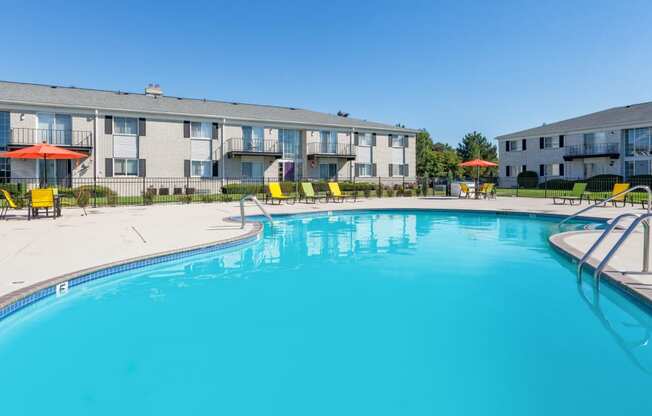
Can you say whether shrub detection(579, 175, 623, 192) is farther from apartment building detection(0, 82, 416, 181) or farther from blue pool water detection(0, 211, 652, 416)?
blue pool water detection(0, 211, 652, 416)

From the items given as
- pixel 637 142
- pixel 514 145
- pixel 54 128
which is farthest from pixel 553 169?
pixel 54 128

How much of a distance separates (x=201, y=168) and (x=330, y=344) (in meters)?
27.6

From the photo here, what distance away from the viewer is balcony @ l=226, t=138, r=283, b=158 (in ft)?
101

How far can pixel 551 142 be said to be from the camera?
4238cm

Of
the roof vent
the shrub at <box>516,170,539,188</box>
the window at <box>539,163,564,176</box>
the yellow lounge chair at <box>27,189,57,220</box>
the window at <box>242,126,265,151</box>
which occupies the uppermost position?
the roof vent

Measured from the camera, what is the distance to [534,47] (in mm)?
20219

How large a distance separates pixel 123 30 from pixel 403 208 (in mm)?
15955

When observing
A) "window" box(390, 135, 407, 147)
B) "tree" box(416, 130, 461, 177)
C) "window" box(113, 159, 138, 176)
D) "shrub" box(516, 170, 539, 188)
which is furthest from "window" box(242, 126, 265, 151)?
"tree" box(416, 130, 461, 177)

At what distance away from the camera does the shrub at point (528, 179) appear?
42.2 m

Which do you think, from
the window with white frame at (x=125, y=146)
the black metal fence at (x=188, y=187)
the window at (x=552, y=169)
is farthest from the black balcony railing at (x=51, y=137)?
the window at (x=552, y=169)

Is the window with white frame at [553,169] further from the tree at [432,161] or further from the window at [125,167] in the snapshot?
the window at [125,167]

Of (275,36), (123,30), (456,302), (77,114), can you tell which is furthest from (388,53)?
(456,302)

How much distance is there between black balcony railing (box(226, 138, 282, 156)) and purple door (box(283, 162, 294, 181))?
130 cm

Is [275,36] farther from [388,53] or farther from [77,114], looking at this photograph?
[77,114]
